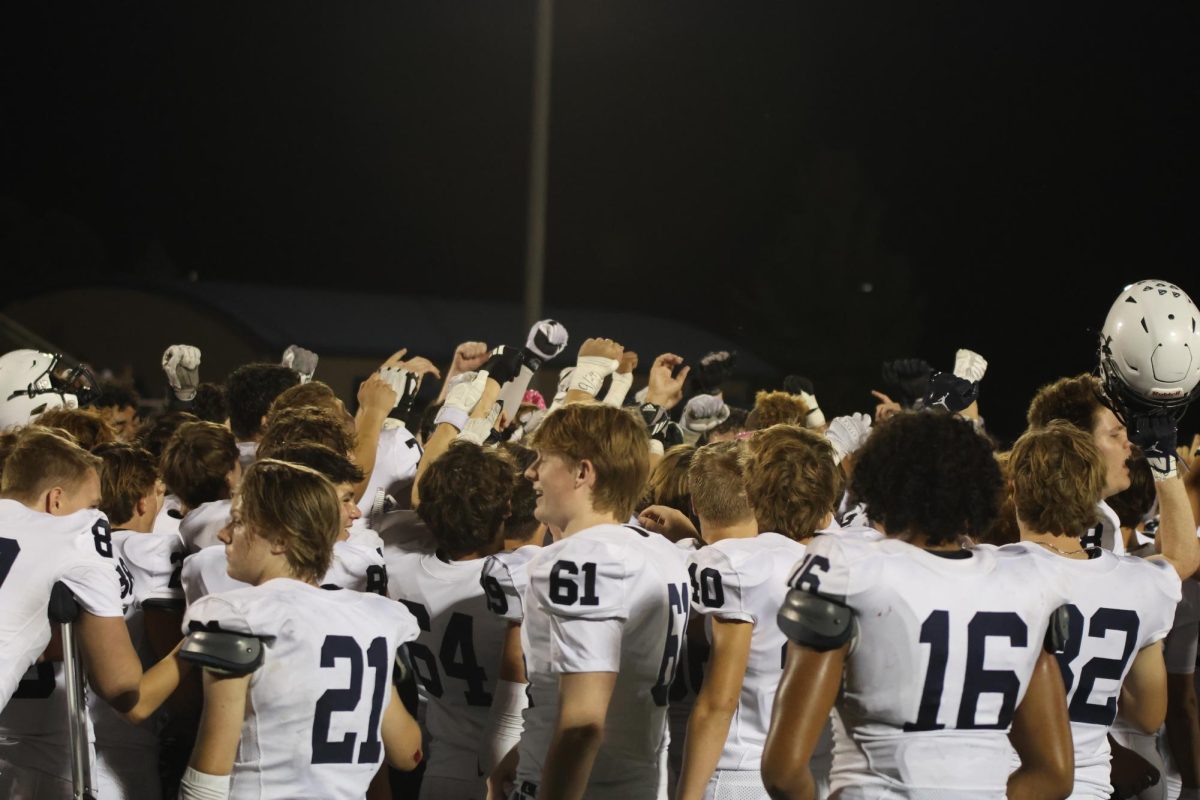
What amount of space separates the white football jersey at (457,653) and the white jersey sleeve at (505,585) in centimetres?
15

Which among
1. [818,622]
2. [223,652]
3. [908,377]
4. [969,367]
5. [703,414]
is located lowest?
[703,414]

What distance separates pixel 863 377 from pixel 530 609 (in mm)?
34867

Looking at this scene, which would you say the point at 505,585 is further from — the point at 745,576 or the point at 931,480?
the point at 931,480

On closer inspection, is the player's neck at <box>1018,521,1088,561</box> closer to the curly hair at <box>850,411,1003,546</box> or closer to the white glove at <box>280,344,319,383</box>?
the curly hair at <box>850,411,1003,546</box>

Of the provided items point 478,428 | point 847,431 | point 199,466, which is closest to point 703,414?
point 847,431

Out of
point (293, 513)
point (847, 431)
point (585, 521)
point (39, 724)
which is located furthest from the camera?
point (847, 431)

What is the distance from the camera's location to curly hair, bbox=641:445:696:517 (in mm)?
5184

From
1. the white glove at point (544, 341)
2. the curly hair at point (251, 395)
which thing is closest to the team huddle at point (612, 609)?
the curly hair at point (251, 395)

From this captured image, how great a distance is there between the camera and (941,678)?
Answer: 9.64 ft

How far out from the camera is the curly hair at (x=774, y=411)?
6.80m

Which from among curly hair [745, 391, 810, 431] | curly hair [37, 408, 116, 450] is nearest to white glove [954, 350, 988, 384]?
curly hair [745, 391, 810, 431]

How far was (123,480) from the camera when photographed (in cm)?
452

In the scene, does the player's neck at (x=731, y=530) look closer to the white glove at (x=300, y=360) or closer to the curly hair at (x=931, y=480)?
the curly hair at (x=931, y=480)

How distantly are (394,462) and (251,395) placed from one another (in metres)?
0.68
